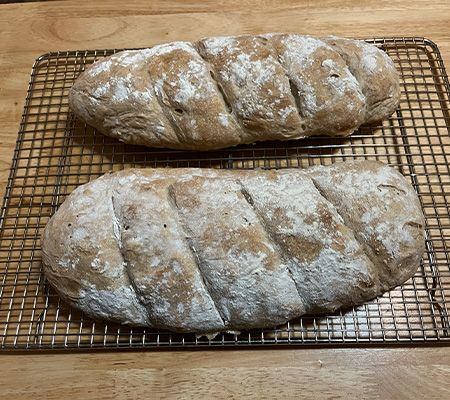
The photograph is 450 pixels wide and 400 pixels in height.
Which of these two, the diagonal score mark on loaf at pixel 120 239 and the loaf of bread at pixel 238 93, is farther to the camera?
the loaf of bread at pixel 238 93

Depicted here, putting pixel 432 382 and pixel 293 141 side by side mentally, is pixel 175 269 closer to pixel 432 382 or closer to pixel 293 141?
pixel 293 141

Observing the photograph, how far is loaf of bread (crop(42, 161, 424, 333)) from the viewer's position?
5.42 feet

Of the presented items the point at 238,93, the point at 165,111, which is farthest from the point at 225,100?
the point at 165,111

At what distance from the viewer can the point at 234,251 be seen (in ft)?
5.41

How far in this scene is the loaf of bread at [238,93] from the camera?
6.50 feet

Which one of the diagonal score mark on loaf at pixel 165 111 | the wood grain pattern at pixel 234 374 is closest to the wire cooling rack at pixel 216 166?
the wood grain pattern at pixel 234 374

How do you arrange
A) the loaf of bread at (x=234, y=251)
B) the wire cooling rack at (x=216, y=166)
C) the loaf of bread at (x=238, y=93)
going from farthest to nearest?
the loaf of bread at (x=238, y=93) → the wire cooling rack at (x=216, y=166) → the loaf of bread at (x=234, y=251)

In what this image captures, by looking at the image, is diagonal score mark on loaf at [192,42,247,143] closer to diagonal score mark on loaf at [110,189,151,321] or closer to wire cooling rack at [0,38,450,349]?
wire cooling rack at [0,38,450,349]

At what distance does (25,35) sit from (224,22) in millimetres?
1112

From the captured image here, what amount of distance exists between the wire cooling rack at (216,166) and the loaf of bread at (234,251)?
114 millimetres

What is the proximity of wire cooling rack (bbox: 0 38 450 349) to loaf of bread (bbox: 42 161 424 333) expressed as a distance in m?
0.11

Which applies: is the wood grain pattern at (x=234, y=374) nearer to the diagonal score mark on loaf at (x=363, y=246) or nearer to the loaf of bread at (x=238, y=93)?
the diagonal score mark on loaf at (x=363, y=246)

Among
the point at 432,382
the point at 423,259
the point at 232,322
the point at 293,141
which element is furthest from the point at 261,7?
the point at 432,382

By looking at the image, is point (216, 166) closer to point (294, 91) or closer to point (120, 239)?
point (294, 91)
